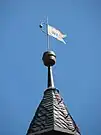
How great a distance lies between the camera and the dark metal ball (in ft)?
35.2

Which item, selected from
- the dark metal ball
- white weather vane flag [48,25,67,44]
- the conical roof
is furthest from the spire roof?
white weather vane flag [48,25,67,44]

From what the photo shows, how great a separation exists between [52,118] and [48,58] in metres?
3.02

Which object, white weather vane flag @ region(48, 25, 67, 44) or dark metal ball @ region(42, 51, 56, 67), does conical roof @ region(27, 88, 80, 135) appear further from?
white weather vane flag @ region(48, 25, 67, 44)

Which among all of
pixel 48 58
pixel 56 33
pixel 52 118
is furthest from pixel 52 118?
pixel 56 33

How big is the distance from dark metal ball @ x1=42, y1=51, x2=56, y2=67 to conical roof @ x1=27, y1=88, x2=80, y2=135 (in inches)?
62.7

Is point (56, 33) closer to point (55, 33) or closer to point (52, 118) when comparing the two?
point (55, 33)

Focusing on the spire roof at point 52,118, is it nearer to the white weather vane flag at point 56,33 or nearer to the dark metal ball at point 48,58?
the dark metal ball at point 48,58

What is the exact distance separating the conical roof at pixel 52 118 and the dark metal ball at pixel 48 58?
159 cm

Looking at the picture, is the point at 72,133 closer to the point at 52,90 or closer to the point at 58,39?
the point at 52,90

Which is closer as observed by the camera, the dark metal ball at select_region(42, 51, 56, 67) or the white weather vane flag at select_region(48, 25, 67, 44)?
the dark metal ball at select_region(42, 51, 56, 67)

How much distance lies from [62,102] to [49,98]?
410 mm

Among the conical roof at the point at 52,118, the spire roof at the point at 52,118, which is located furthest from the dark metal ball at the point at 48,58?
the conical roof at the point at 52,118

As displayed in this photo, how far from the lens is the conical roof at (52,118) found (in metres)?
7.98

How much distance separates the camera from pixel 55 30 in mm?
12188
